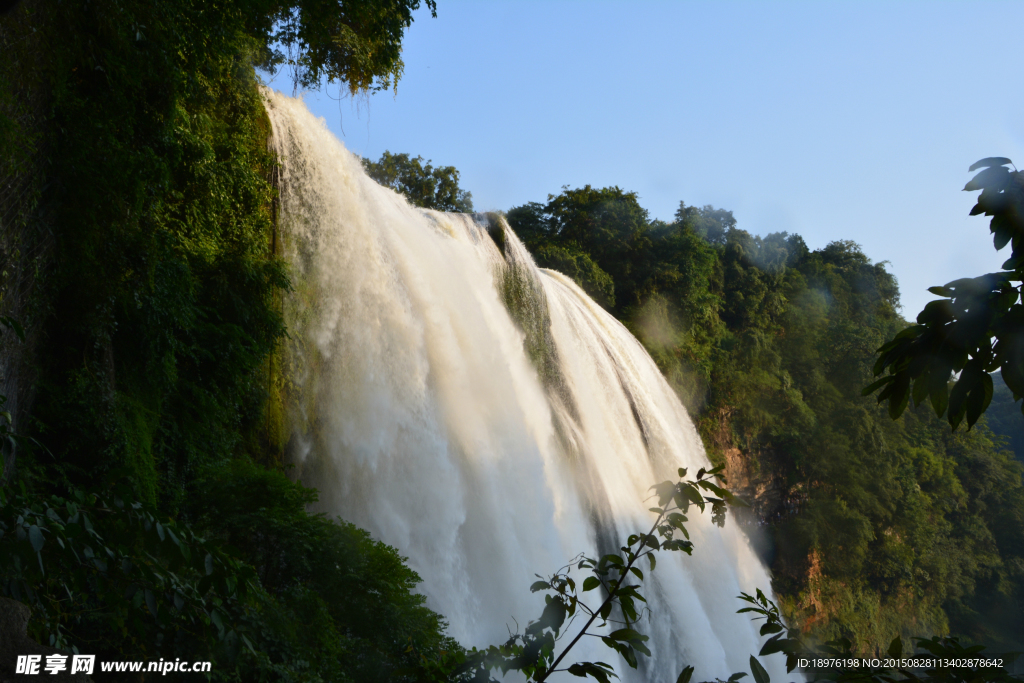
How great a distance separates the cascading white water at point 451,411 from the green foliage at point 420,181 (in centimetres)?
1454

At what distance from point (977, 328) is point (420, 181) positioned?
26.9 meters

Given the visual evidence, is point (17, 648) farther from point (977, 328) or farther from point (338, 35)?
point (338, 35)

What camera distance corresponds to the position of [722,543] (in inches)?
631

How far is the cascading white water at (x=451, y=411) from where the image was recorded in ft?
26.3

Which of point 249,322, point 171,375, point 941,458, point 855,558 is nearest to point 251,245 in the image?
point 249,322

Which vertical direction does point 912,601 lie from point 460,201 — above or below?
below

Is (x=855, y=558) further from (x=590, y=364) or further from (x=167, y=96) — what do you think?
(x=167, y=96)

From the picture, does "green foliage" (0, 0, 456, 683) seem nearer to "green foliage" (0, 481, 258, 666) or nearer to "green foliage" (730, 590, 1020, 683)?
"green foliage" (0, 481, 258, 666)

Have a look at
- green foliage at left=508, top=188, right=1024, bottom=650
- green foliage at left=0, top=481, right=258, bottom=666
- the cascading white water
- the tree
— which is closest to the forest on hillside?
green foliage at left=0, top=481, right=258, bottom=666

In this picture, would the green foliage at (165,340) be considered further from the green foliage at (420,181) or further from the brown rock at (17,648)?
the green foliage at (420,181)

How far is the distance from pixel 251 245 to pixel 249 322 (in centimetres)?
105

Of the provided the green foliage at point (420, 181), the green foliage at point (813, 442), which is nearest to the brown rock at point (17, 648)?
the green foliage at point (813, 442)

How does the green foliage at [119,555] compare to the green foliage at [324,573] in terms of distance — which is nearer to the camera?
the green foliage at [119,555]

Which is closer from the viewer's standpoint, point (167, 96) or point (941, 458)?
point (167, 96)
